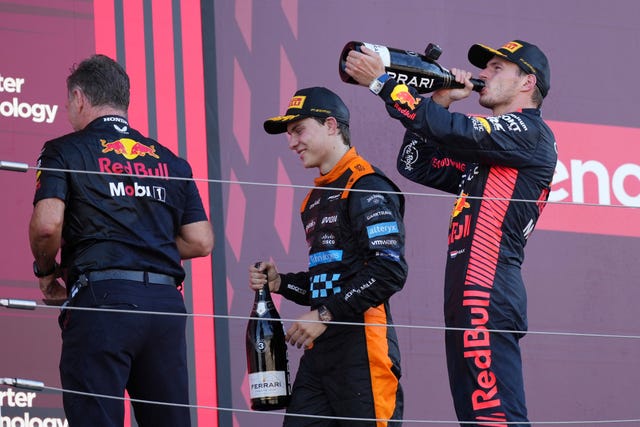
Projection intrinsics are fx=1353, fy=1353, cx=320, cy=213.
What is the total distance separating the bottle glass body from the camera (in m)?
2.99

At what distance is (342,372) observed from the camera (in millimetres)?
2928

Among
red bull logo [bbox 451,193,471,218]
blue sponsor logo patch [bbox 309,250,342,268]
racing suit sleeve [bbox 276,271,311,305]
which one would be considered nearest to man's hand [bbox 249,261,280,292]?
racing suit sleeve [bbox 276,271,311,305]

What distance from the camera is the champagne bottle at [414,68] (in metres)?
2.93

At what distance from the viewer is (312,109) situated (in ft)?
10.2

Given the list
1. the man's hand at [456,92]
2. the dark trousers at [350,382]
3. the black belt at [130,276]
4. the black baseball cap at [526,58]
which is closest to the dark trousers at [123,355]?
the black belt at [130,276]

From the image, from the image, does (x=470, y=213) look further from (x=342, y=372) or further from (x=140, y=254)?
(x=140, y=254)

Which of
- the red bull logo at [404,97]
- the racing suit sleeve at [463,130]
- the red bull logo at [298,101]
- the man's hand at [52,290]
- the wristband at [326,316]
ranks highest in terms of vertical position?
the red bull logo at [298,101]

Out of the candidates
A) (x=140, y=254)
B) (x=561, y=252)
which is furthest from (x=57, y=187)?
(x=561, y=252)

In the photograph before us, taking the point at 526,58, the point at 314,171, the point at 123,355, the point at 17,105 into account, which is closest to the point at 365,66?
the point at 526,58

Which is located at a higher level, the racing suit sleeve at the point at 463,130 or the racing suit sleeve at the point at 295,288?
the racing suit sleeve at the point at 463,130

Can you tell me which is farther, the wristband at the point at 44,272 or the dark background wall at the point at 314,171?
the dark background wall at the point at 314,171

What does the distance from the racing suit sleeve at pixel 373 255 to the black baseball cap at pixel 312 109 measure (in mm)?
213

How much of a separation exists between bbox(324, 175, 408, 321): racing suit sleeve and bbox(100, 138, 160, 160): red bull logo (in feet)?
1.53

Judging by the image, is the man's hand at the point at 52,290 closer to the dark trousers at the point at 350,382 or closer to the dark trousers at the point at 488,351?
the dark trousers at the point at 350,382
